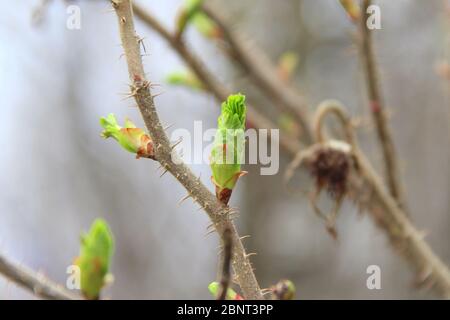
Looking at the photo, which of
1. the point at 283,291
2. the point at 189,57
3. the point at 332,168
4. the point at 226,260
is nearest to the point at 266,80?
the point at 189,57

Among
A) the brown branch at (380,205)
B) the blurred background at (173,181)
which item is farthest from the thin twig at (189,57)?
the blurred background at (173,181)

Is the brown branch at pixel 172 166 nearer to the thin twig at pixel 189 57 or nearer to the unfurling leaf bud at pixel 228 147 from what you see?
the unfurling leaf bud at pixel 228 147

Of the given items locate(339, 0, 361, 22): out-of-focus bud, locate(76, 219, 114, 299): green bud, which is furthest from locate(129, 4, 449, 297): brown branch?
locate(76, 219, 114, 299): green bud

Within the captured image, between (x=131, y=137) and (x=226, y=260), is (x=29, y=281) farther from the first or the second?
(x=226, y=260)

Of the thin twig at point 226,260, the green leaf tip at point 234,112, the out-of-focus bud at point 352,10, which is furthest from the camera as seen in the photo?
the out-of-focus bud at point 352,10

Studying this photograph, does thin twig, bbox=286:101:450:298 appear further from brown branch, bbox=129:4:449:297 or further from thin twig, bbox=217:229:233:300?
Result: thin twig, bbox=217:229:233:300

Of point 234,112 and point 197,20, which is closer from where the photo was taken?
point 234,112
